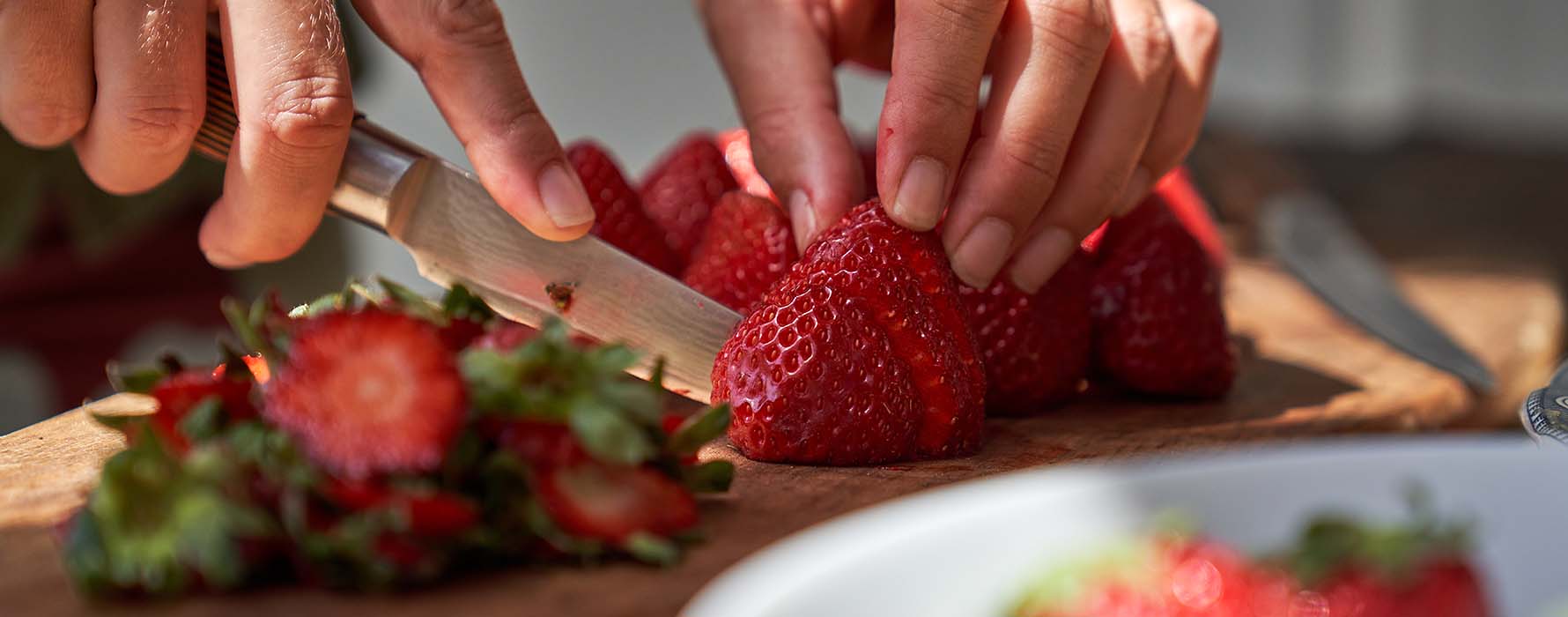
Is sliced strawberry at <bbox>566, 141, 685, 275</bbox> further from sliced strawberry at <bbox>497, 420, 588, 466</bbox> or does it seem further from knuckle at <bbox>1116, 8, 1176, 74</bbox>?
sliced strawberry at <bbox>497, 420, 588, 466</bbox>

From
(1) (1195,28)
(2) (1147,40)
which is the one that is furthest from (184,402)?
(1) (1195,28)

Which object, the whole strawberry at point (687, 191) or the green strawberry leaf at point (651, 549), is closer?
the green strawberry leaf at point (651, 549)

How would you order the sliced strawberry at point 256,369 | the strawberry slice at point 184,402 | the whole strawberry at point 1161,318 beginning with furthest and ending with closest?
1. the whole strawberry at point 1161,318
2. the sliced strawberry at point 256,369
3. the strawberry slice at point 184,402

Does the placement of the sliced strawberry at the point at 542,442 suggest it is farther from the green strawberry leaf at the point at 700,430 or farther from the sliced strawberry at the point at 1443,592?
the sliced strawberry at the point at 1443,592

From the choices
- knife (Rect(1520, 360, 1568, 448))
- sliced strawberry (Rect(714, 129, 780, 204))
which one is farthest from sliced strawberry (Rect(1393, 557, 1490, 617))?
sliced strawberry (Rect(714, 129, 780, 204))

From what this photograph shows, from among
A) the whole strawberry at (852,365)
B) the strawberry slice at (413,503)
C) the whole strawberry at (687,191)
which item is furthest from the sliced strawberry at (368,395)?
the whole strawberry at (687,191)

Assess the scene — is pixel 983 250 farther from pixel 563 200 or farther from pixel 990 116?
pixel 563 200
